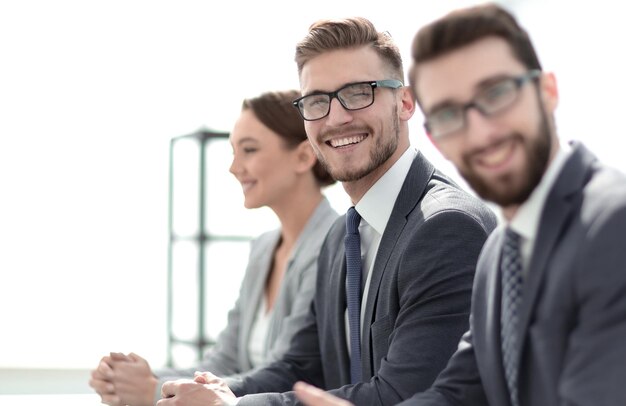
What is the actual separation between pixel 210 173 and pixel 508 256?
4.39 m

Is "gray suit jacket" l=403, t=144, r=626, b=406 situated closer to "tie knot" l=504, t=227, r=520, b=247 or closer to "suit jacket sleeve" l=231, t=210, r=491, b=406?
"tie knot" l=504, t=227, r=520, b=247

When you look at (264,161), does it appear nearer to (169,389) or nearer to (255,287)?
(255,287)

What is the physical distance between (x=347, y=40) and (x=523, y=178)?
117cm

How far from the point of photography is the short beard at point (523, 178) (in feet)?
4.65

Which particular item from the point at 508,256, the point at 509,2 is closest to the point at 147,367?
the point at 508,256

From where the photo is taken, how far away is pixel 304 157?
3492mm

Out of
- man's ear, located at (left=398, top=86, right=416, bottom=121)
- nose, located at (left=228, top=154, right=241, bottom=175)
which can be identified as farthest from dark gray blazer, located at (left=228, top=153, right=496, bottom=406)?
nose, located at (left=228, top=154, right=241, bottom=175)

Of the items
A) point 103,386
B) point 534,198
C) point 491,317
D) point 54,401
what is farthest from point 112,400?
point 534,198

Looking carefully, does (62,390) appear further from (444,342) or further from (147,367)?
(444,342)

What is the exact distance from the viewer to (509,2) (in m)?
7.37

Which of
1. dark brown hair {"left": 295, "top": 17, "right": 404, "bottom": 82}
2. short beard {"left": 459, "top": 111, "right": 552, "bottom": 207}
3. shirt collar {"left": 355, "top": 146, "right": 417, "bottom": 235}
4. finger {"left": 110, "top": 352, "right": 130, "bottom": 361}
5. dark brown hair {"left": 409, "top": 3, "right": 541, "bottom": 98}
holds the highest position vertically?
dark brown hair {"left": 295, "top": 17, "right": 404, "bottom": 82}

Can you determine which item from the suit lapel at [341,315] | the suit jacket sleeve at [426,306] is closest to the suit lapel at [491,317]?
the suit jacket sleeve at [426,306]

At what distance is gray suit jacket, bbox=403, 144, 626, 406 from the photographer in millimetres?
1329

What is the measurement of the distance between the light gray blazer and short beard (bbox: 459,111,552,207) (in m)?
1.54
